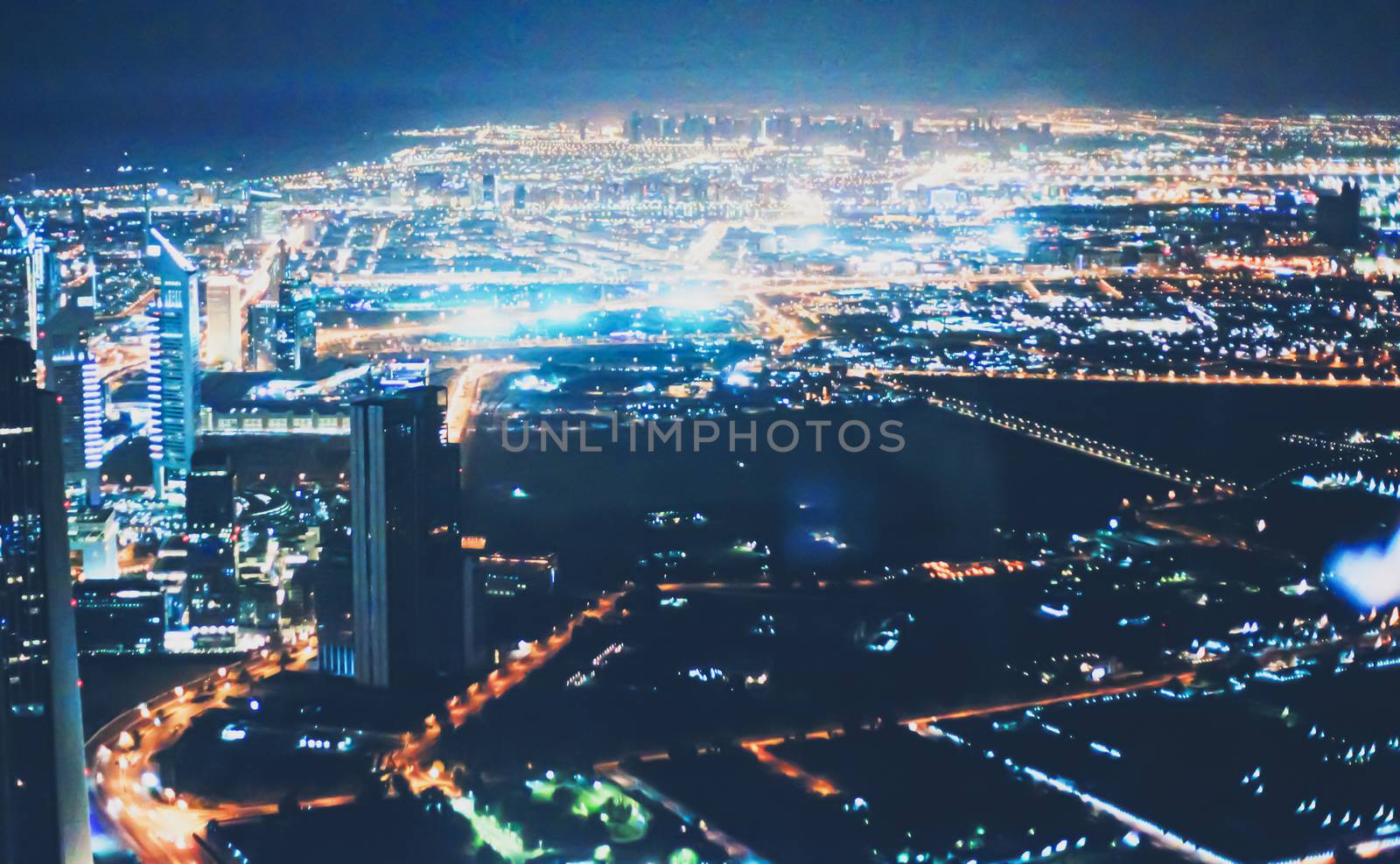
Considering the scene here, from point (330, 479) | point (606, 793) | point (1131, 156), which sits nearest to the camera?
point (606, 793)

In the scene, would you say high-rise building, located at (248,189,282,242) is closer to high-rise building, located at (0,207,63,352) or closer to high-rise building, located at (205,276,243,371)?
high-rise building, located at (205,276,243,371)

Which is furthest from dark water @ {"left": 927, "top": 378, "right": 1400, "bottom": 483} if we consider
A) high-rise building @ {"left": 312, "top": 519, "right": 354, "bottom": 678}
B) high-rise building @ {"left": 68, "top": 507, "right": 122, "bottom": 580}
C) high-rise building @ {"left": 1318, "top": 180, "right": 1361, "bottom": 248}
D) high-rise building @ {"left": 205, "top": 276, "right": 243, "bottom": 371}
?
high-rise building @ {"left": 68, "top": 507, "right": 122, "bottom": 580}

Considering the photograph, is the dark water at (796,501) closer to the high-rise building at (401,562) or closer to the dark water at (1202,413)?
the dark water at (1202,413)

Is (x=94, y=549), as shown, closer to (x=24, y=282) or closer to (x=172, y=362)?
(x=24, y=282)

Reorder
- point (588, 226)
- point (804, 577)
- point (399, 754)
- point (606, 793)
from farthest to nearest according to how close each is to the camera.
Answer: point (588, 226) < point (804, 577) < point (399, 754) < point (606, 793)

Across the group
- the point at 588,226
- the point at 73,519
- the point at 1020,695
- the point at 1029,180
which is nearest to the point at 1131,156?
the point at 1029,180

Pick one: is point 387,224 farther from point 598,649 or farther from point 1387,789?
point 1387,789

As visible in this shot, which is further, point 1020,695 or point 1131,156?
point 1131,156
